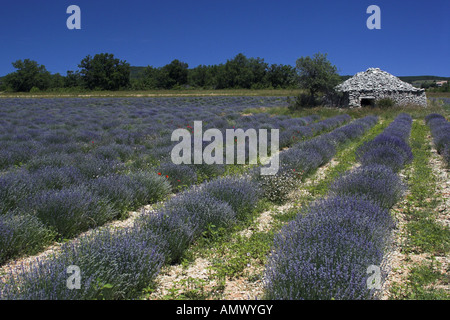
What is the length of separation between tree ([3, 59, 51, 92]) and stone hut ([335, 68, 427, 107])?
5735 centimetres

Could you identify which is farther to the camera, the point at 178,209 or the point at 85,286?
the point at 178,209

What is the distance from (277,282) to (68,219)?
263cm

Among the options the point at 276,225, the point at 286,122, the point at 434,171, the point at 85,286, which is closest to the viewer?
the point at 85,286

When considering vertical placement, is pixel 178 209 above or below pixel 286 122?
below

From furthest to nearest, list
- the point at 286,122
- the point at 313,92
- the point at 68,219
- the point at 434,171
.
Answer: the point at 313,92 < the point at 286,122 < the point at 434,171 < the point at 68,219

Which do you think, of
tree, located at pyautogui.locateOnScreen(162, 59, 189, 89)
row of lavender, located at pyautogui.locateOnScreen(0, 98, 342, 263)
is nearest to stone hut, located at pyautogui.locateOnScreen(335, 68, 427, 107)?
row of lavender, located at pyautogui.locateOnScreen(0, 98, 342, 263)

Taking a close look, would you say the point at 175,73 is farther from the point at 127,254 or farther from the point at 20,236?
the point at 127,254

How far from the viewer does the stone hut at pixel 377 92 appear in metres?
21.2

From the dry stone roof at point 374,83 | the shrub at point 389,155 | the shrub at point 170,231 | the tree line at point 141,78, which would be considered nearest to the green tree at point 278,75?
the tree line at point 141,78

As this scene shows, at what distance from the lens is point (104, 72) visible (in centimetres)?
5594

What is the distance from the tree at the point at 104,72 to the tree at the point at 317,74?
4245 cm
